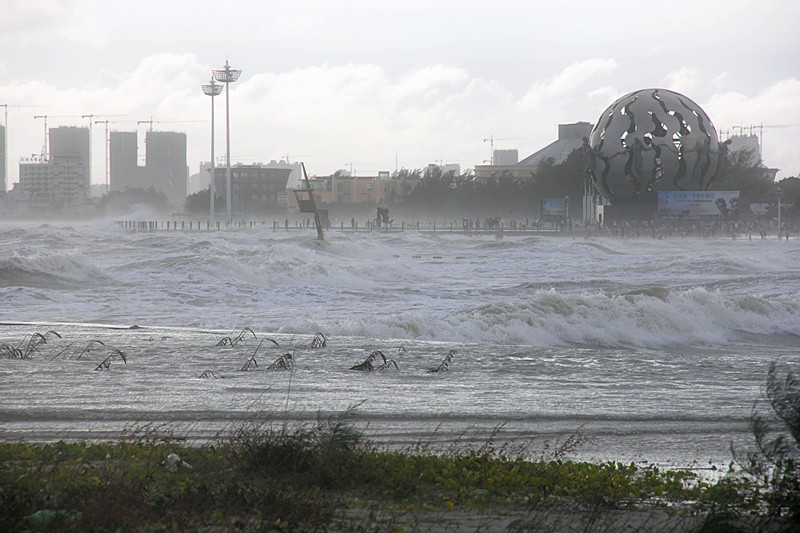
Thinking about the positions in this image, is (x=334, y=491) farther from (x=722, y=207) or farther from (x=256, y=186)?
(x=256, y=186)

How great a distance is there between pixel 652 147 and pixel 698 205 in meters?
7.22

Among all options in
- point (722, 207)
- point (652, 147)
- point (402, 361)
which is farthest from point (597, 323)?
point (722, 207)

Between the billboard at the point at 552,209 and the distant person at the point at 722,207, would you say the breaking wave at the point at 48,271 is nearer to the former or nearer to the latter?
the distant person at the point at 722,207

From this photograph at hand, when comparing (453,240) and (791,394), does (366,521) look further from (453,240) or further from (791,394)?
(453,240)

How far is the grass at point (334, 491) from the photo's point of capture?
148 inches

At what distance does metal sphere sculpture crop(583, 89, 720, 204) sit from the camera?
49.3 m

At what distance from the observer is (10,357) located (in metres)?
9.36

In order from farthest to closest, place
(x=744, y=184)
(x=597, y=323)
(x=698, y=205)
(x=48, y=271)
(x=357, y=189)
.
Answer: (x=357, y=189), (x=744, y=184), (x=698, y=205), (x=48, y=271), (x=597, y=323)

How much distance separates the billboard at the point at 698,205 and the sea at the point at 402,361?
3120 cm

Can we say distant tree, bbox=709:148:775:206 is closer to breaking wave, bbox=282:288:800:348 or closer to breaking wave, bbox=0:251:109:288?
breaking wave, bbox=282:288:800:348

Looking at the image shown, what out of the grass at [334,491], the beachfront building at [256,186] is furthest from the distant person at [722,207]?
the beachfront building at [256,186]

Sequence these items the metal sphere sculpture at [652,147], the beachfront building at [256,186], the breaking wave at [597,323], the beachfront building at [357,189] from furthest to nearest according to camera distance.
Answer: the beachfront building at [256,186], the beachfront building at [357,189], the metal sphere sculpture at [652,147], the breaking wave at [597,323]

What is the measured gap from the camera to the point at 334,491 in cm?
444

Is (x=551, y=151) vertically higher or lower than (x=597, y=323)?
higher
